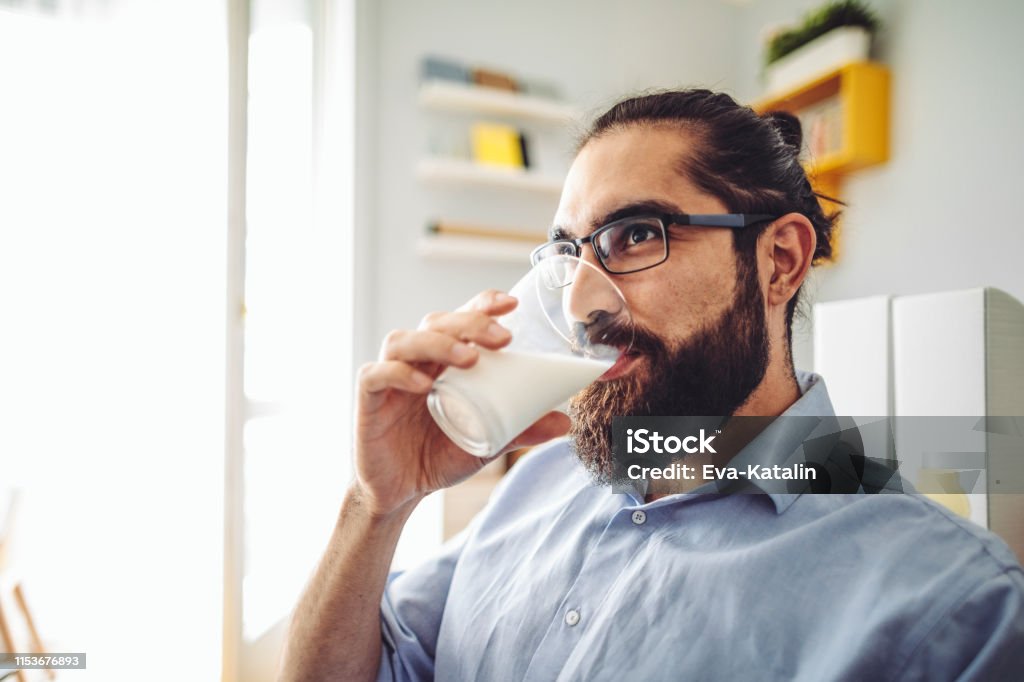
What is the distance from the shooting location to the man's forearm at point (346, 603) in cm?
88

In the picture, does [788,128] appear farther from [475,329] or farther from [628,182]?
[475,329]

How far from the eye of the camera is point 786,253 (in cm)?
98

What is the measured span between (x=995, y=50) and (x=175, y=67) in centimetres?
218

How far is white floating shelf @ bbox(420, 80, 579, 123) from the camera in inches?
102

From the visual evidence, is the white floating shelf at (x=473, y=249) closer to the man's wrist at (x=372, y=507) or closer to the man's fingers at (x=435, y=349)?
the man's wrist at (x=372, y=507)

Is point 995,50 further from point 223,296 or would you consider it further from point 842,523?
point 223,296

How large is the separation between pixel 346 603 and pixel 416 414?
0.30 metres

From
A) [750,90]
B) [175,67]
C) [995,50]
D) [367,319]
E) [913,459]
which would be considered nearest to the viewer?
[913,459]

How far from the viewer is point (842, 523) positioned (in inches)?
28.5

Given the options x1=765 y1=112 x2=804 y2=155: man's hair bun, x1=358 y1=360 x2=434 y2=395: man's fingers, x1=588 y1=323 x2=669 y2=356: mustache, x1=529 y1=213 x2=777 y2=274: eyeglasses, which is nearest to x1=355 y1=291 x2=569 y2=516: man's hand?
x1=358 y1=360 x2=434 y2=395: man's fingers

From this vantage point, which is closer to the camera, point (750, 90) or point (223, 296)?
point (223, 296)

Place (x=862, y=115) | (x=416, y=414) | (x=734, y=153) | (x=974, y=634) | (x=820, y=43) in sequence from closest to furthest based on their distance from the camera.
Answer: (x=974, y=634), (x=416, y=414), (x=734, y=153), (x=862, y=115), (x=820, y=43)

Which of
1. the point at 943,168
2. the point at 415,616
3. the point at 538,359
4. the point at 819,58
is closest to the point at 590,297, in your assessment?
the point at 538,359

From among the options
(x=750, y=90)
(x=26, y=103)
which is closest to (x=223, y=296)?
(x=26, y=103)
